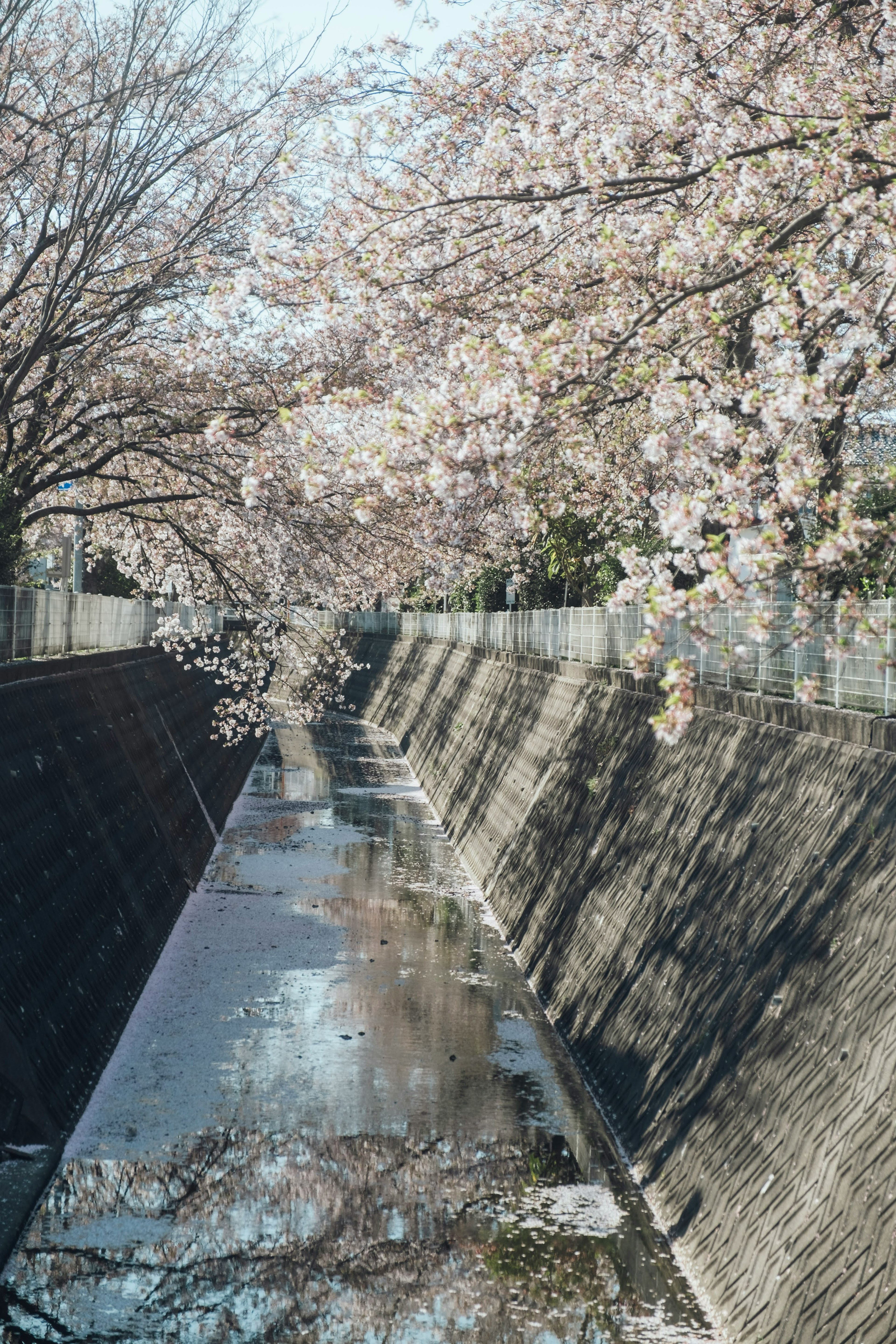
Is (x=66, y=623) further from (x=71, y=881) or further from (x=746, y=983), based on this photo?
(x=746, y=983)

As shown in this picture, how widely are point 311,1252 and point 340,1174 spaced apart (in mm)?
1186

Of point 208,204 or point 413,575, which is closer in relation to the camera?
point 208,204

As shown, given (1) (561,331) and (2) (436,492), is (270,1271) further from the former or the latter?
(1) (561,331)

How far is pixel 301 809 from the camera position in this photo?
94.4 ft

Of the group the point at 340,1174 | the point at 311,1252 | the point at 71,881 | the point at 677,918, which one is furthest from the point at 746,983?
the point at 71,881

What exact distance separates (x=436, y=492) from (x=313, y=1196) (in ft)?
16.5

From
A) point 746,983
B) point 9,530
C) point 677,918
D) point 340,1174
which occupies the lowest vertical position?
point 340,1174

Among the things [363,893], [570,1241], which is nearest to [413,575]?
[363,893]

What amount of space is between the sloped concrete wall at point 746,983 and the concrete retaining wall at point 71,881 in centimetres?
424

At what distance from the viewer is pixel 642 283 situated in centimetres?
1239

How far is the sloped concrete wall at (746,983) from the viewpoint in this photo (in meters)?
6.32

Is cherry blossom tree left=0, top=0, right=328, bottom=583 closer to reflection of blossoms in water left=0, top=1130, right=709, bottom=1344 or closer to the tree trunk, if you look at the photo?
the tree trunk

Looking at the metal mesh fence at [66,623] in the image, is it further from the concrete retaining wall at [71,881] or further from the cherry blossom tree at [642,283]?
the cherry blossom tree at [642,283]

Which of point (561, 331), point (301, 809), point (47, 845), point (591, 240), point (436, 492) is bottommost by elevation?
point (301, 809)
